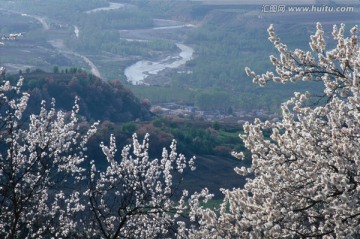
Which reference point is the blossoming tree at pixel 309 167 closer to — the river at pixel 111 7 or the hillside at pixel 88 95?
the hillside at pixel 88 95

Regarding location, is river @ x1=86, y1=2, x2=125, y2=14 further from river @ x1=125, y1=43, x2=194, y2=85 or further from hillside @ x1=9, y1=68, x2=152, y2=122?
hillside @ x1=9, y1=68, x2=152, y2=122

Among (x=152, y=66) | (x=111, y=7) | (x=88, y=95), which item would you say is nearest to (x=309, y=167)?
(x=88, y=95)

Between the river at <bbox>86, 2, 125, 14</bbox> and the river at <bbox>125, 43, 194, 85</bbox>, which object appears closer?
the river at <bbox>125, 43, 194, 85</bbox>

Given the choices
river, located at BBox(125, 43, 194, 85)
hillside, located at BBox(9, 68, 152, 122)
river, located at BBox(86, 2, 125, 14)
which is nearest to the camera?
hillside, located at BBox(9, 68, 152, 122)

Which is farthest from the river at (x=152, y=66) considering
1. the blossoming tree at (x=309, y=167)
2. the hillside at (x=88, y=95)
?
the blossoming tree at (x=309, y=167)

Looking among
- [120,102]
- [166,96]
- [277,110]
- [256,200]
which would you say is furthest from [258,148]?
[166,96]

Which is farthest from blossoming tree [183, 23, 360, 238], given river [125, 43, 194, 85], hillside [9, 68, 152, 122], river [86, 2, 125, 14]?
river [86, 2, 125, 14]
